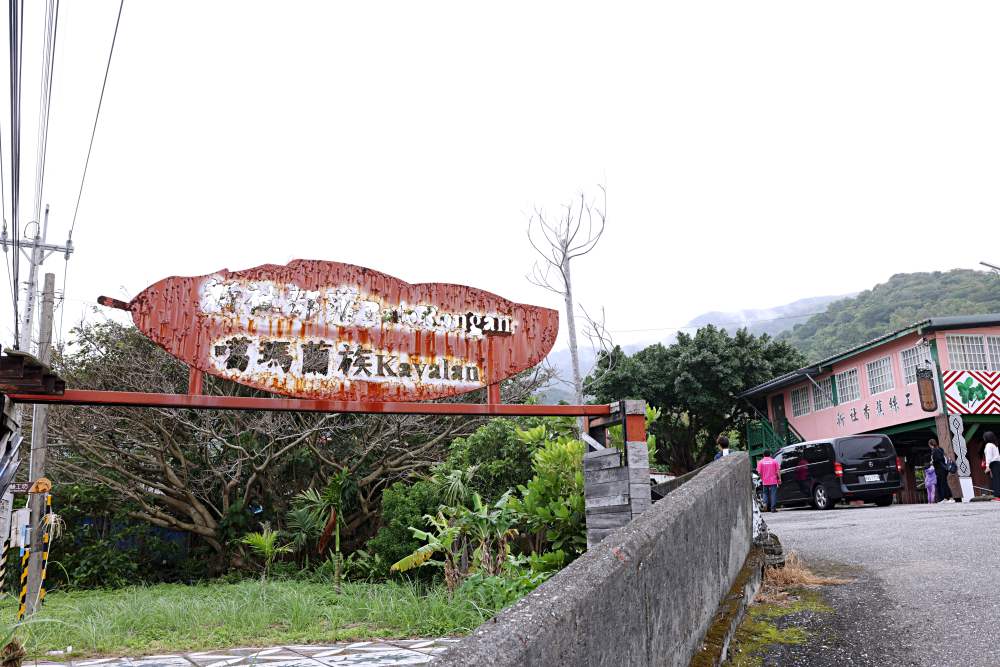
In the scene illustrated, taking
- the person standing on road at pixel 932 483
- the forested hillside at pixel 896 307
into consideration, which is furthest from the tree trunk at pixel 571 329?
the forested hillside at pixel 896 307

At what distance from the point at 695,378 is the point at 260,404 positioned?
2470 cm

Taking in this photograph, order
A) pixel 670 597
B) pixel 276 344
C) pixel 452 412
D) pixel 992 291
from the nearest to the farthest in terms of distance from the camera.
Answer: pixel 670 597
pixel 276 344
pixel 452 412
pixel 992 291

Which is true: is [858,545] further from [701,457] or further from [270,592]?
[701,457]

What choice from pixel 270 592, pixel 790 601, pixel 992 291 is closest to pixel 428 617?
pixel 270 592

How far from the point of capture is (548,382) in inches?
824

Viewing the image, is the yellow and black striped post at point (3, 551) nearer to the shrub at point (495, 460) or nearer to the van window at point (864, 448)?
the shrub at point (495, 460)

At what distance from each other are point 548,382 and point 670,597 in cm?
1732

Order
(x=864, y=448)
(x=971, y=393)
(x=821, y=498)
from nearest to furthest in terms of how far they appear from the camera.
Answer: (x=864, y=448), (x=821, y=498), (x=971, y=393)

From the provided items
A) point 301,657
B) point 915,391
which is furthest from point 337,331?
point 915,391

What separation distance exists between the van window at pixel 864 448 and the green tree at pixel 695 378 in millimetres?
11743

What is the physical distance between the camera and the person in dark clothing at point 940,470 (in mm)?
19523

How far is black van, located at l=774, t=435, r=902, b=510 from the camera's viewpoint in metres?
17.3

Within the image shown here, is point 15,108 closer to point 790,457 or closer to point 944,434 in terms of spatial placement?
point 790,457

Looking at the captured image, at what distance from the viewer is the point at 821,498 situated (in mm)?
17859
